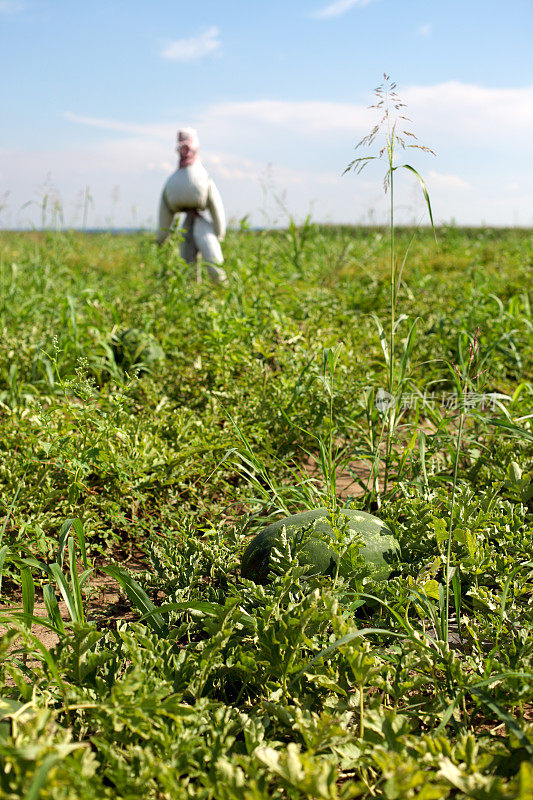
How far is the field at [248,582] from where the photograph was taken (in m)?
1.34

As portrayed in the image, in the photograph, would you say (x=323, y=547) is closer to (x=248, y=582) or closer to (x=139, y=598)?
(x=248, y=582)

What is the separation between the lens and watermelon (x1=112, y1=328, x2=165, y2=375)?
399 centimetres

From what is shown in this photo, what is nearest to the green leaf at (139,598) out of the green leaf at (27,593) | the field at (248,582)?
the field at (248,582)

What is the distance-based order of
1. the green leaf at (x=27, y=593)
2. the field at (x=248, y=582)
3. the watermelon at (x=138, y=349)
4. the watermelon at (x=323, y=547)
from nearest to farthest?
the field at (x=248, y=582) < the green leaf at (x=27, y=593) < the watermelon at (x=323, y=547) < the watermelon at (x=138, y=349)

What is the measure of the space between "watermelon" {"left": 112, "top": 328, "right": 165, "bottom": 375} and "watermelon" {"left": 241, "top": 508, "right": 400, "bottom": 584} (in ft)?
6.60

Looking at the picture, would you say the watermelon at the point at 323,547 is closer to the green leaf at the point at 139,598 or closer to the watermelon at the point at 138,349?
the green leaf at the point at 139,598

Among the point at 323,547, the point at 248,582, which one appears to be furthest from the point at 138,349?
the point at 248,582

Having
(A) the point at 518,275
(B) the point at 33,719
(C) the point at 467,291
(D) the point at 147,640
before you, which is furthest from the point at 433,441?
(A) the point at 518,275

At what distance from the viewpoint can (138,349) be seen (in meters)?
3.97

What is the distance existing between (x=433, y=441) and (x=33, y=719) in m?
2.00

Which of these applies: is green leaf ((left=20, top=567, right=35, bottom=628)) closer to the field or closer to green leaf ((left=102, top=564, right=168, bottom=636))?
the field

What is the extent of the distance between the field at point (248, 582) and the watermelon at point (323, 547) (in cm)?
6

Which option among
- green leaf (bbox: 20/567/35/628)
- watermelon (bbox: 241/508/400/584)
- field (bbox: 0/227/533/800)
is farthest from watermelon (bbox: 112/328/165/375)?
green leaf (bbox: 20/567/35/628)

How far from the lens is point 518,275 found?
6535 mm
